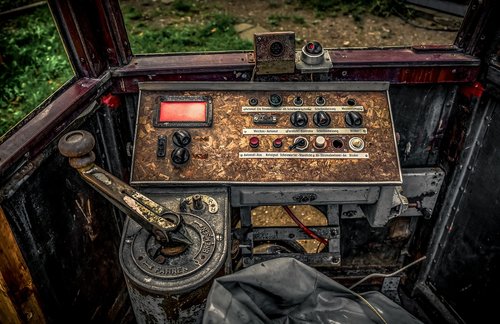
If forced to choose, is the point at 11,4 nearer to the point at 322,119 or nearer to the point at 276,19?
the point at 276,19

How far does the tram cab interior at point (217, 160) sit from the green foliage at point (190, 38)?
3128 mm

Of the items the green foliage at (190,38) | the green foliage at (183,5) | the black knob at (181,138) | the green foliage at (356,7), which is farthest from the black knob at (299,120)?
the green foliage at (183,5)

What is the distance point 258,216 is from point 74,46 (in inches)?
91.3

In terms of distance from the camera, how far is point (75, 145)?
1645mm

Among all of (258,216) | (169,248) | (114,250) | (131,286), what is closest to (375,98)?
(169,248)

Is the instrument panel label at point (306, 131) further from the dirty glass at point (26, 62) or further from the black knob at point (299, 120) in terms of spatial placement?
the dirty glass at point (26, 62)

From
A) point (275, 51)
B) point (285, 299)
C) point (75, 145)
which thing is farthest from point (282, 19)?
point (285, 299)

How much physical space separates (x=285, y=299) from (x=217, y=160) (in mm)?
713

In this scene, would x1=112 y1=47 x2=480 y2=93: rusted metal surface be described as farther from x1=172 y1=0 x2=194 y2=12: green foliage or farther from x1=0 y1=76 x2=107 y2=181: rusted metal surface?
Answer: x1=172 y1=0 x2=194 y2=12: green foliage

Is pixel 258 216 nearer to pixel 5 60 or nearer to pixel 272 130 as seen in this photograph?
pixel 272 130

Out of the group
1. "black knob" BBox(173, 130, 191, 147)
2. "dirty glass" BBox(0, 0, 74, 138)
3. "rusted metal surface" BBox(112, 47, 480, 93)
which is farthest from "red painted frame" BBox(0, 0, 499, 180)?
"dirty glass" BBox(0, 0, 74, 138)

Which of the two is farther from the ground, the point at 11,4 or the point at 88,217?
the point at 88,217

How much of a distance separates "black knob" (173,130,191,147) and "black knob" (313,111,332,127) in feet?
2.04

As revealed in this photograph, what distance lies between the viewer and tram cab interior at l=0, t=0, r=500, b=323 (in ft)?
5.52
